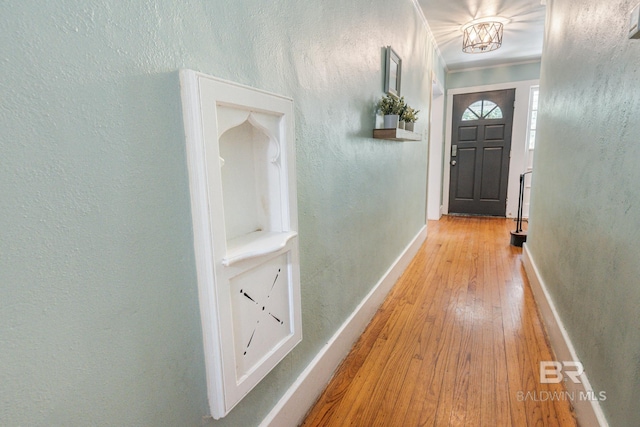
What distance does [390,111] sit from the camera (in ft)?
6.89

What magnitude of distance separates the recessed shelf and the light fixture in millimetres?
3241

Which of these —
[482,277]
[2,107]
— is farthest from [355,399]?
[482,277]

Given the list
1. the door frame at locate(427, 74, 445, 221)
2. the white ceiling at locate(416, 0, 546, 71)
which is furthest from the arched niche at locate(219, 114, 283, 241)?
the door frame at locate(427, 74, 445, 221)

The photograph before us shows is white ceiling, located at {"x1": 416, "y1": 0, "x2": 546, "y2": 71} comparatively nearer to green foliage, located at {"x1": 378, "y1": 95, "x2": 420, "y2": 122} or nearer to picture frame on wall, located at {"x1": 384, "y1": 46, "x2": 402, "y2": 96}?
picture frame on wall, located at {"x1": 384, "y1": 46, "x2": 402, "y2": 96}

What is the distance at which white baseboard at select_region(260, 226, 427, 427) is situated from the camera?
120 cm

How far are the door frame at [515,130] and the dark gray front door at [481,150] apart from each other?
0.06 metres

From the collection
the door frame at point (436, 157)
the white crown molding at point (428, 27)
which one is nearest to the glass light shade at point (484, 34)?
the white crown molding at point (428, 27)

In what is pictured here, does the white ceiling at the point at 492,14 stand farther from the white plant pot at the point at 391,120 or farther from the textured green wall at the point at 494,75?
the white plant pot at the point at 391,120

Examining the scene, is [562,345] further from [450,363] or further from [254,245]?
[254,245]

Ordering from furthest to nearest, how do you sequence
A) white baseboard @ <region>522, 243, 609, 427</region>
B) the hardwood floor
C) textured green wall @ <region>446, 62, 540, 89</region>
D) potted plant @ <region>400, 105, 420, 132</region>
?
textured green wall @ <region>446, 62, 540, 89</region> < potted plant @ <region>400, 105, 420, 132</region> < the hardwood floor < white baseboard @ <region>522, 243, 609, 427</region>

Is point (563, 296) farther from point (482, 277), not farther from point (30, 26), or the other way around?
point (30, 26)

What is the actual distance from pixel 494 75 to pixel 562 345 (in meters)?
4.63

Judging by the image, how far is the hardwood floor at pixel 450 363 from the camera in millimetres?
1333

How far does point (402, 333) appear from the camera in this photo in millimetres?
1947
